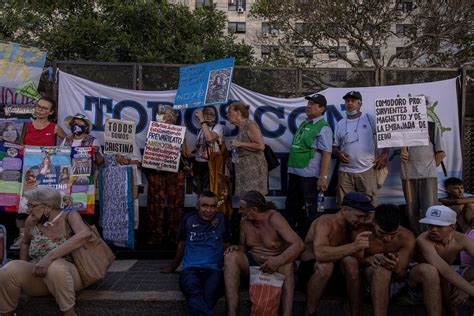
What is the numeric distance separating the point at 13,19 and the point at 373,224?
14664 millimetres

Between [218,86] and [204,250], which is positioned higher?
[218,86]

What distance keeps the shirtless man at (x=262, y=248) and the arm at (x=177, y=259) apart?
0.64 m

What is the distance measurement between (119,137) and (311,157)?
2.30 m

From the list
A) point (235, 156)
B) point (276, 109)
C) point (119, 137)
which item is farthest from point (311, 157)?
point (119, 137)

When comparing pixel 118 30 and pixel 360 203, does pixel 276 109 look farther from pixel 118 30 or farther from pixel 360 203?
pixel 118 30

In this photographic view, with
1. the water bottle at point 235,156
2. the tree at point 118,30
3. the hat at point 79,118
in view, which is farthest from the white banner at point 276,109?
the tree at point 118,30

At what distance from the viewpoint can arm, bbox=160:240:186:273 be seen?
5.02m

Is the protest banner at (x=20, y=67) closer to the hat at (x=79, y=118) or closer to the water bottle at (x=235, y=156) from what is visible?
the hat at (x=79, y=118)

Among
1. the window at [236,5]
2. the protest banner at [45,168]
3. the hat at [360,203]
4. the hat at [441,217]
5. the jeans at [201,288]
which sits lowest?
the jeans at [201,288]

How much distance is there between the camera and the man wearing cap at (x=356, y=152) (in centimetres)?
584

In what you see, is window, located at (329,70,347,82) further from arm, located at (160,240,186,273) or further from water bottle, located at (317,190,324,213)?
arm, located at (160,240,186,273)

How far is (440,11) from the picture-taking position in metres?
16.2

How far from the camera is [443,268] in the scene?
4.12 metres

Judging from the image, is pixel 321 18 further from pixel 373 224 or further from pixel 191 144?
pixel 373 224
